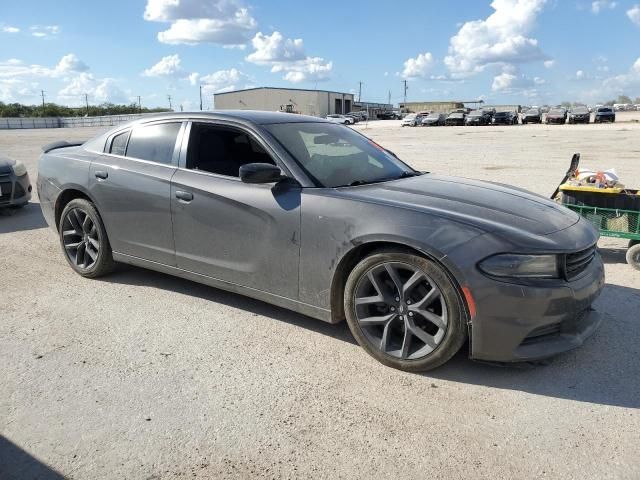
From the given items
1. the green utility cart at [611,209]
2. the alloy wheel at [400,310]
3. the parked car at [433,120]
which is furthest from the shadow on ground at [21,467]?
the parked car at [433,120]

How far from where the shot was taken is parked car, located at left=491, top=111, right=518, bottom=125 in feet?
164

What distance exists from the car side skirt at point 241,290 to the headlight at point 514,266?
3.74 feet

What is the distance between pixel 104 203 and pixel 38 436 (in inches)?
100

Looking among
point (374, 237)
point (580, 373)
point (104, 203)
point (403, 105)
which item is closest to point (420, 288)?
point (374, 237)

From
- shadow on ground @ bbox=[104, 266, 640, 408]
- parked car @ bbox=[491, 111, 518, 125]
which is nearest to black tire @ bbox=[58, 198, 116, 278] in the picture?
shadow on ground @ bbox=[104, 266, 640, 408]

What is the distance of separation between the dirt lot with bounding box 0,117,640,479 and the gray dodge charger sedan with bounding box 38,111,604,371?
27 cm

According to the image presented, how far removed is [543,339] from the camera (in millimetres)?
3211

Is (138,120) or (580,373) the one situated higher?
(138,120)

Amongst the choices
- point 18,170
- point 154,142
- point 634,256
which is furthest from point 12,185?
point 634,256

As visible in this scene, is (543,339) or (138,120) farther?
(138,120)

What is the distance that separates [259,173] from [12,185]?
606cm

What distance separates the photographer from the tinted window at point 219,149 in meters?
4.28

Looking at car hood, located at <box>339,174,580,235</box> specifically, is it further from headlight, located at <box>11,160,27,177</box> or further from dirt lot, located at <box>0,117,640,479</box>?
headlight, located at <box>11,160,27,177</box>

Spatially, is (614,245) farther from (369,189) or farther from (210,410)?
(210,410)
